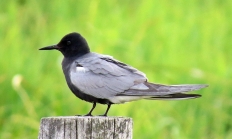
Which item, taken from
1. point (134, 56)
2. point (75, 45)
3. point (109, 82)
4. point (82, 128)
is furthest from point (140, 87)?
point (134, 56)

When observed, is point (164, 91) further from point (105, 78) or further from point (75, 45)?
point (75, 45)

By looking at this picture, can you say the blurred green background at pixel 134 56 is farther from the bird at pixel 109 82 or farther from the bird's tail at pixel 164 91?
the bird's tail at pixel 164 91

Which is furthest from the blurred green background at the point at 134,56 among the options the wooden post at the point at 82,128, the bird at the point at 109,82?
the wooden post at the point at 82,128

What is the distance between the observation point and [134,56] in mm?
7344

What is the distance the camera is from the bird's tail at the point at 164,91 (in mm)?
4723

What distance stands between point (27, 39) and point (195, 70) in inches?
78.3

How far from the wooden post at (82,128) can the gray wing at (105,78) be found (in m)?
0.88

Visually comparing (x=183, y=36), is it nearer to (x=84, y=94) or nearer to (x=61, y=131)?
(x=84, y=94)

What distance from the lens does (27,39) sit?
7.83m

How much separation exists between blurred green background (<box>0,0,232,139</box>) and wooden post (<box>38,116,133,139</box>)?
2497 millimetres

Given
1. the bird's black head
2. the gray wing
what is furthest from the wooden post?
the bird's black head

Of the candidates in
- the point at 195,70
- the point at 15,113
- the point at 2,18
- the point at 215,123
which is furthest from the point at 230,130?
the point at 2,18

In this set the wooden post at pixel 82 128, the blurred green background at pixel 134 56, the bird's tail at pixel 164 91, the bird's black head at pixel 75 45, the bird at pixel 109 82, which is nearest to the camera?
the wooden post at pixel 82 128

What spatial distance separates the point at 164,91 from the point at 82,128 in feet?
3.04
